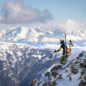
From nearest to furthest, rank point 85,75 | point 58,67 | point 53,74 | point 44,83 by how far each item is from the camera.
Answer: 1. point 85,75
2. point 44,83
3. point 53,74
4. point 58,67

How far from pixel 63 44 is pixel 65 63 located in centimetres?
477

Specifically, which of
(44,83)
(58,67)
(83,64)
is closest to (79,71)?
(83,64)

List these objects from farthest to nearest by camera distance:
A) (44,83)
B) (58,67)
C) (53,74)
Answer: (58,67)
(53,74)
(44,83)

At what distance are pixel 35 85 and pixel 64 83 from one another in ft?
22.9

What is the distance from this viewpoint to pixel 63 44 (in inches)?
1115

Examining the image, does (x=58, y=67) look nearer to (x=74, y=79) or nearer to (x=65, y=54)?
(x=65, y=54)

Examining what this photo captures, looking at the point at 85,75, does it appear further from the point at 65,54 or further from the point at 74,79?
the point at 65,54

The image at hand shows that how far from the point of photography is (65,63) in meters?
31.7

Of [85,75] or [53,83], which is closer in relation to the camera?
[85,75]

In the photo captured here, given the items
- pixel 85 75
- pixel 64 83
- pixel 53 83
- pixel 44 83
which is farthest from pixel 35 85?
pixel 85 75

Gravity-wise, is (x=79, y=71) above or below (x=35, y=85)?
above

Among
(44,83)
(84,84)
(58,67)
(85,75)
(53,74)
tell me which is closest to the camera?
(84,84)

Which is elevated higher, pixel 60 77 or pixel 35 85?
pixel 60 77

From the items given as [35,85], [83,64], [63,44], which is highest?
[63,44]
